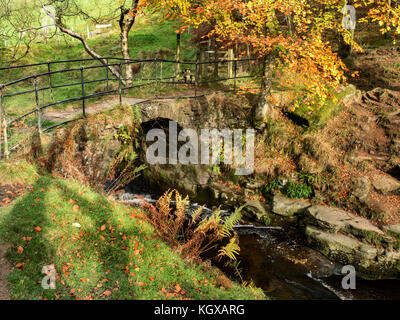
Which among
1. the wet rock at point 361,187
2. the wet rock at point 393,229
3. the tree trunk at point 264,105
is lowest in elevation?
the wet rock at point 393,229

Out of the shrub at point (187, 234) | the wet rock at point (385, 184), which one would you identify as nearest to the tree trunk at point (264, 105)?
the wet rock at point (385, 184)

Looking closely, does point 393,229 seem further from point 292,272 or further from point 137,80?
point 137,80

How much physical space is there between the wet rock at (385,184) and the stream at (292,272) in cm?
303

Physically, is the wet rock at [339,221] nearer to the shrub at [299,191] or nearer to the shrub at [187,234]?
the shrub at [299,191]

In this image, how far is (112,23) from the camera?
3039cm

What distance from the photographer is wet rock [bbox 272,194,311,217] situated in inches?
431

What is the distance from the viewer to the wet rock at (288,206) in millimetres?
10953

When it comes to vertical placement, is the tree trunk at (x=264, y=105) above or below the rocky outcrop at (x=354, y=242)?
above

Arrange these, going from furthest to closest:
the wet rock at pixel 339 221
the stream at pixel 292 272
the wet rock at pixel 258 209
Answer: the wet rock at pixel 258 209 < the wet rock at pixel 339 221 < the stream at pixel 292 272

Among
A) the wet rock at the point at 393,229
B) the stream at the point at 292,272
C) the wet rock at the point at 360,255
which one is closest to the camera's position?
the stream at the point at 292,272
